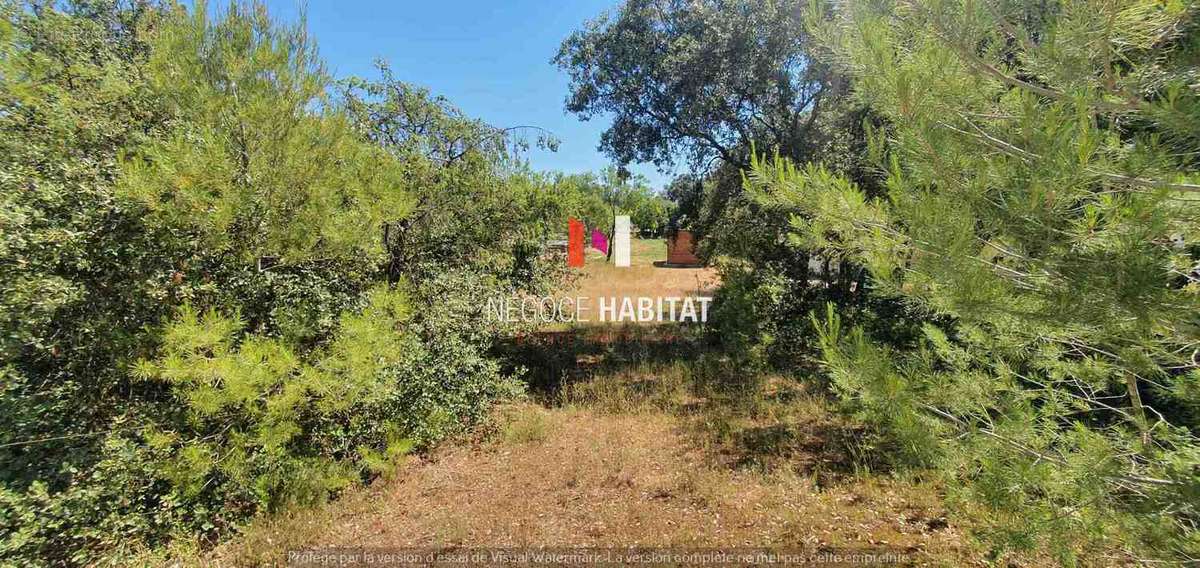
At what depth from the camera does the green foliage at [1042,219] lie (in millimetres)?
1152

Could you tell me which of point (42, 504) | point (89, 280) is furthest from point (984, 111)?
point (42, 504)

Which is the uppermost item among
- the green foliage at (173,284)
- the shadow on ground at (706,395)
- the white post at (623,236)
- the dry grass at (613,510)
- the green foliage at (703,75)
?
the green foliage at (703,75)

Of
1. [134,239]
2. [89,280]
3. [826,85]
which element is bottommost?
[89,280]

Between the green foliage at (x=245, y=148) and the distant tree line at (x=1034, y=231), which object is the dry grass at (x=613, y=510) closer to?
the distant tree line at (x=1034, y=231)

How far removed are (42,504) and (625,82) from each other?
24.3 feet

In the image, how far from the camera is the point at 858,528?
305 centimetres

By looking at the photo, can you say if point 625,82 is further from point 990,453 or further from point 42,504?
point 42,504

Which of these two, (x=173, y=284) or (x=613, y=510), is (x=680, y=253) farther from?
(x=173, y=284)

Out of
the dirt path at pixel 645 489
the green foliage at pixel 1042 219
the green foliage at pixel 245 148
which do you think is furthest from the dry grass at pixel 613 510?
the green foliage at pixel 245 148

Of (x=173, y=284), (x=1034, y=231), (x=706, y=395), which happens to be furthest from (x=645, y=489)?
(x=173, y=284)

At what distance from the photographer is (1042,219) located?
1252 millimetres

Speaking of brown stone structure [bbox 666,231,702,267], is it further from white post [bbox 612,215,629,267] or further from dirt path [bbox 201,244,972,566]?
dirt path [bbox 201,244,972,566]

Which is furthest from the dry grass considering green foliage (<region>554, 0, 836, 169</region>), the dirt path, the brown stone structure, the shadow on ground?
the brown stone structure

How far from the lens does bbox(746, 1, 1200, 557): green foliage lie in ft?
3.78
